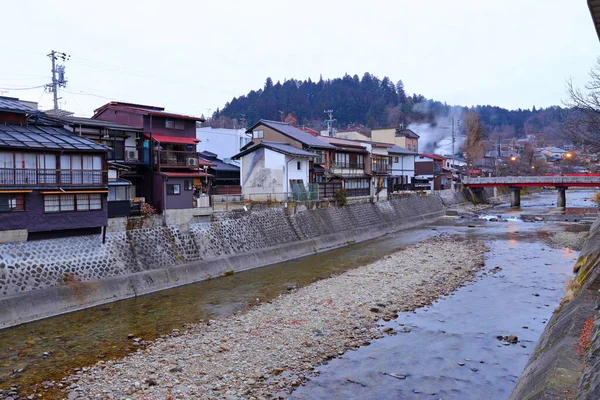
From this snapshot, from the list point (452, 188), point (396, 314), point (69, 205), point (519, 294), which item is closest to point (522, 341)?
point (396, 314)

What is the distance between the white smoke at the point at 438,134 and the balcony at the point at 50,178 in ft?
370

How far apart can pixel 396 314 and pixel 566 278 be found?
1150 centimetres

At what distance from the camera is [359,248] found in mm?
33656

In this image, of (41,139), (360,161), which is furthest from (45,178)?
(360,161)

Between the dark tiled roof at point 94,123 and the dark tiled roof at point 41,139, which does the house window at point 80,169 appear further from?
A: the dark tiled roof at point 94,123

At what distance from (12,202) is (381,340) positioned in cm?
1579

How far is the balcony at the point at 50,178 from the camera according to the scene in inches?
699

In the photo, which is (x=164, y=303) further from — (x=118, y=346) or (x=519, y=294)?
(x=519, y=294)

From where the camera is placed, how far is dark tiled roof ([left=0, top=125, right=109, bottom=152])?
714 inches

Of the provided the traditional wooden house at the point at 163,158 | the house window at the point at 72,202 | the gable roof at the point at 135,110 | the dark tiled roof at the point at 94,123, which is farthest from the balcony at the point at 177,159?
the house window at the point at 72,202

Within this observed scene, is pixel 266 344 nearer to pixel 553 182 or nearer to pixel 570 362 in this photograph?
pixel 570 362

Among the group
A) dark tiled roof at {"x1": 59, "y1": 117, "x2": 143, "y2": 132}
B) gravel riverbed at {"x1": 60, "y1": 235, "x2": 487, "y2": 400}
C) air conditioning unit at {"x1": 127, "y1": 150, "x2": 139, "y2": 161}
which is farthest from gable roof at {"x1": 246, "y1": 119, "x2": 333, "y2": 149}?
gravel riverbed at {"x1": 60, "y1": 235, "x2": 487, "y2": 400}

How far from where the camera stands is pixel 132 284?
19938mm

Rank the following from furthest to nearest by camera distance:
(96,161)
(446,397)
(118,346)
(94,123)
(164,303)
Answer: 1. (94,123)
2. (96,161)
3. (164,303)
4. (118,346)
5. (446,397)
